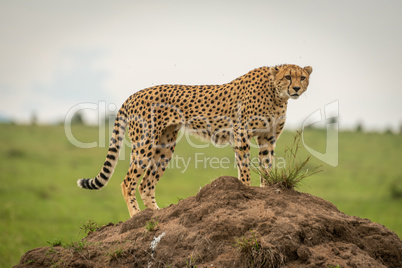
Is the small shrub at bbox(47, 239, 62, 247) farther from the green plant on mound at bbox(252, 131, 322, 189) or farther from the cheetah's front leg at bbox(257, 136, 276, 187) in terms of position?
the cheetah's front leg at bbox(257, 136, 276, 187)

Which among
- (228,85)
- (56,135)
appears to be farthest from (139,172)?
(56,135)

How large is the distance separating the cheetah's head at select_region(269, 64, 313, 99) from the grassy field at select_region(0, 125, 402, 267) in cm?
336

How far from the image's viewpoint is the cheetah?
18.8 ft

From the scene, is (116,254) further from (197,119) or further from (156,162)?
(197,119)

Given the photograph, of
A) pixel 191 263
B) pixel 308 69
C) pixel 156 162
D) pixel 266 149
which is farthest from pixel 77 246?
pixel 308 69

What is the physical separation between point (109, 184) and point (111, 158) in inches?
330

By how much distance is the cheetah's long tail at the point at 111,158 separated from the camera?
623 cm

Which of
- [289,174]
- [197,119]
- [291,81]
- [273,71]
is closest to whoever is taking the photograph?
[289,174]

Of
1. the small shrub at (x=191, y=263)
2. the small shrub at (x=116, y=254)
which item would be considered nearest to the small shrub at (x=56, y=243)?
the small shrub at (x=116, y=254)

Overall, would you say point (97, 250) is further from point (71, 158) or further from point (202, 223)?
point (71, 158)

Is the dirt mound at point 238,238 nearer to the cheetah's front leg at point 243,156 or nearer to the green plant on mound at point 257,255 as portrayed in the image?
the green plant on mound at point 257,255

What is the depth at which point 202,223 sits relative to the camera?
4.19 m

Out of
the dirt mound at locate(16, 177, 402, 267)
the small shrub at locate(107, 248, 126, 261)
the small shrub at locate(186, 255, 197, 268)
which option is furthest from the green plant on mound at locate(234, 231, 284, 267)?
the small shrub at locate(107, 248, 126, 261)

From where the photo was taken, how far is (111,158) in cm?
633
